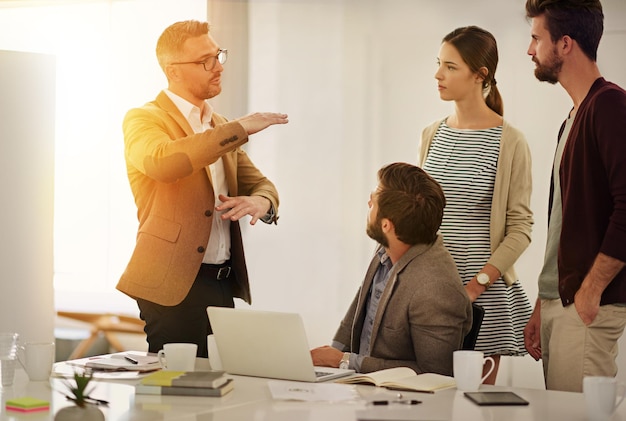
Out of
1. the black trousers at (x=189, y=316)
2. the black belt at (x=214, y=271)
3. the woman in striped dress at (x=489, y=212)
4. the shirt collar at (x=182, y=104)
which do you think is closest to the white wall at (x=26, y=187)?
the shirt collar at (x=182, y=104)

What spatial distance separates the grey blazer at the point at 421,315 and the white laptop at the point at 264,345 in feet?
0.83

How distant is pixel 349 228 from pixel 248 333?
8.94ft

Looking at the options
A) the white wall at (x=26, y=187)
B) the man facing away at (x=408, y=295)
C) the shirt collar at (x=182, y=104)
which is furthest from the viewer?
the white wall at (x=26, y=187)

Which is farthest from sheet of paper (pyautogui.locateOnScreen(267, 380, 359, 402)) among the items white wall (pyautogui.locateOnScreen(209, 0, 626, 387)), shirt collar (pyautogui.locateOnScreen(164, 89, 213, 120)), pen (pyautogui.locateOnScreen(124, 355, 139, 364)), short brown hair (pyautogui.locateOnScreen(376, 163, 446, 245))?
white wall (pyautogui.locateOnScreen(209, 0, 626, 387))

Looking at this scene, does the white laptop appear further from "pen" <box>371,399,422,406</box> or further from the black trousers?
the black trousers

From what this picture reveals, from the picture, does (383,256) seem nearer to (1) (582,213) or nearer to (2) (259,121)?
(1) (582,213)

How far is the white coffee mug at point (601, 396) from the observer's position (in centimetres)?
189

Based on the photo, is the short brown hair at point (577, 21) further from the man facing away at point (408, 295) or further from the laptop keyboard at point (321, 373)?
the laptop keyboard at point (321, 373)

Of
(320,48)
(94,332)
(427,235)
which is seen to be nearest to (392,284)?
(427,235)

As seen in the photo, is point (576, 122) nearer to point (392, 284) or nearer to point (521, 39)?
point (392, 284)

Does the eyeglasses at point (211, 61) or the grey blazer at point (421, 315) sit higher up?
the eyeglasses at point (211, 61)

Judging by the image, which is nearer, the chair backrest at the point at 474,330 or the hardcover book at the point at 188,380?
the hardcover book at the point at 188,380

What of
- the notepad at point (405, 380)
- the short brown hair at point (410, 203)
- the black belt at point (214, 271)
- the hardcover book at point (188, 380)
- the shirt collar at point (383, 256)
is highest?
the short brown hair at point (410, 203)

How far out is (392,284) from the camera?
277 centimetres
